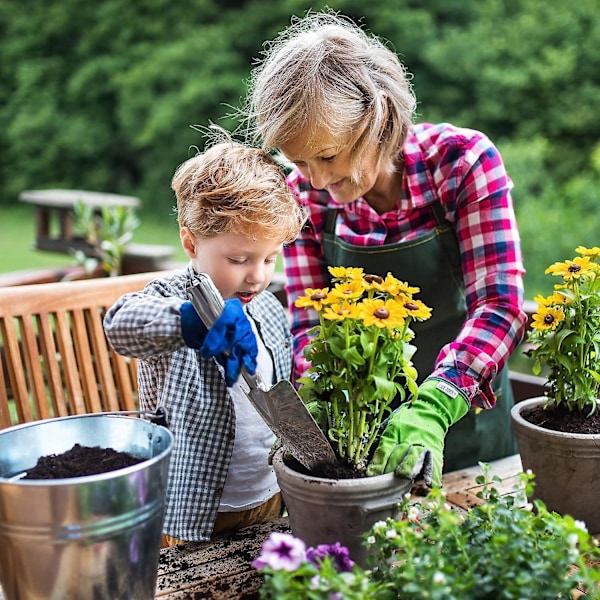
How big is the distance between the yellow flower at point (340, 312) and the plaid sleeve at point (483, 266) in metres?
0.34

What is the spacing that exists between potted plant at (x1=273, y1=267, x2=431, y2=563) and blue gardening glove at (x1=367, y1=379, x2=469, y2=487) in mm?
26

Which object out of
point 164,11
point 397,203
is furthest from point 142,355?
point 164,11

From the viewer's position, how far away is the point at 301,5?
31.9 feet

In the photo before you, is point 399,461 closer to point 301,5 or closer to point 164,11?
point 301,5

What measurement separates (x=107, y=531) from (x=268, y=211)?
1.95 feet

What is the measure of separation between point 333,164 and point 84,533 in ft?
2.58

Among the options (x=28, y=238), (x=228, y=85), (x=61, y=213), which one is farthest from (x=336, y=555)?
(x=28, y=238)

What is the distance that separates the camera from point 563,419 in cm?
128

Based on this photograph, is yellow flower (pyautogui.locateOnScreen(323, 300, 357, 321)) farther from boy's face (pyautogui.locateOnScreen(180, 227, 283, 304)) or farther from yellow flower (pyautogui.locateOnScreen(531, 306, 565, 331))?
yellow flower (pyautogui.locateOnScreen(531, 306, 565, 331))

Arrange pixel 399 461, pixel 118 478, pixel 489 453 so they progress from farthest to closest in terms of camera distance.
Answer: pixel 489 453, pixel 399 461, pixel 118 478

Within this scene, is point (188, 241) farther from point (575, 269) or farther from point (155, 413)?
point (575, 269)

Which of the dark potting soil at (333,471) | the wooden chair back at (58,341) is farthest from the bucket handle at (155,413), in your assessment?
the wooden chair back at (58,341)

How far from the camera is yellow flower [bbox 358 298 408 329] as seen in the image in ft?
3.21

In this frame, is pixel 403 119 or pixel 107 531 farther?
pixel 403 119
